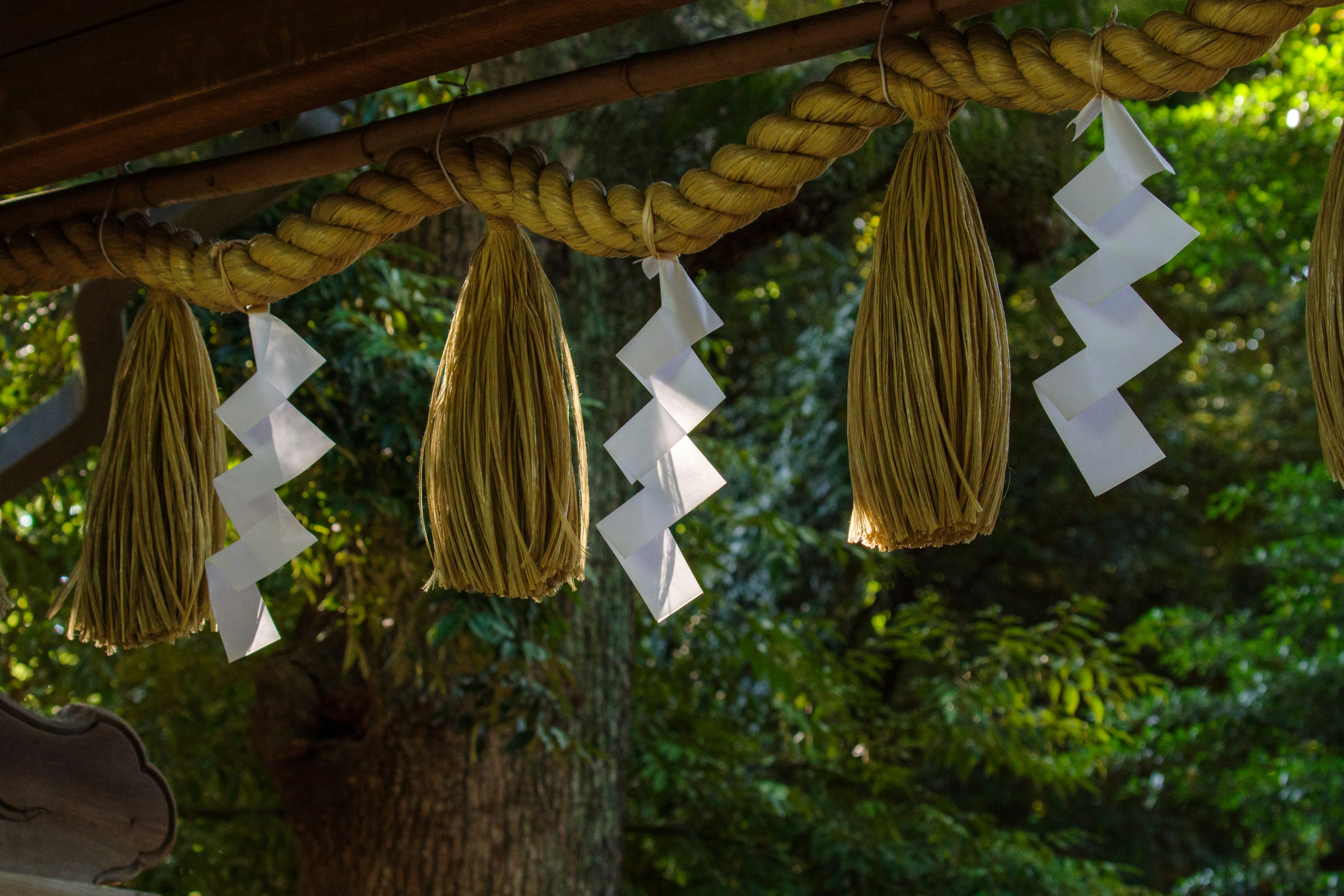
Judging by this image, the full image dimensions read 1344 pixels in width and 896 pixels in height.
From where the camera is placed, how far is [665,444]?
64cm

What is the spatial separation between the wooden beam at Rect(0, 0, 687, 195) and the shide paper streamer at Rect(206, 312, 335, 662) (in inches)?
5.4

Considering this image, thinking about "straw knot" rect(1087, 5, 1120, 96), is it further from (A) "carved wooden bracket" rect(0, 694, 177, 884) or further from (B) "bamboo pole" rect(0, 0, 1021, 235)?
(A) "carved wooden bracket" rect(0, 694, 177, 884)

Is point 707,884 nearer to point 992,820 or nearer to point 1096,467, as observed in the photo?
point 992,820

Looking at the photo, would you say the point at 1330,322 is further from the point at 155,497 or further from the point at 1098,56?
the point at 155,497

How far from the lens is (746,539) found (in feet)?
11.5

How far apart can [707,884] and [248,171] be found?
6.92 feet

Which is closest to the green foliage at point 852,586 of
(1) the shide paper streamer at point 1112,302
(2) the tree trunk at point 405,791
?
(2) the tree trunk at point 405,791

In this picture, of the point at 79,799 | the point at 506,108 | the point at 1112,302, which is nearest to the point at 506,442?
the point at 506,108

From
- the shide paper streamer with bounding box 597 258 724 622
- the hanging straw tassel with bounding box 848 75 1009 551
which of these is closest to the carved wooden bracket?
the shide paper streamer with bounding box 597 258 724 622

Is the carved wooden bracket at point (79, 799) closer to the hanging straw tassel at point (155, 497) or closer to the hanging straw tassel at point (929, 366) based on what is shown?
the hanging straw tassel at point (155, 497)

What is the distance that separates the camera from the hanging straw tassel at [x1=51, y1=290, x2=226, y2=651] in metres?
0.75

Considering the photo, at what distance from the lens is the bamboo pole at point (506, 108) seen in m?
0.58

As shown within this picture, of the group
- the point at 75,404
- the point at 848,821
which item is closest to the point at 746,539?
the point at 848,821

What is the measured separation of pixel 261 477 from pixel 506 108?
0.29 metres
